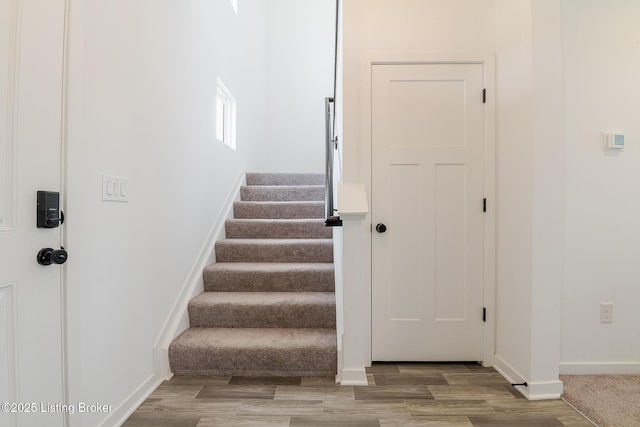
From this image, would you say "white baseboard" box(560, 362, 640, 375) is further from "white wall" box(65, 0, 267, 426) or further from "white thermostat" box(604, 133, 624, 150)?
"white wall" box(65, 0, 267, 426)

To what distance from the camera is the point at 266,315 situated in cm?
227

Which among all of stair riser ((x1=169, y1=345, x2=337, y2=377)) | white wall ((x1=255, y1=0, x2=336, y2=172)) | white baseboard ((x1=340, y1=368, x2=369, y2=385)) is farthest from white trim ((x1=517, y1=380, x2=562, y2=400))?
white wall ((x1=255, y1=0, x2=336, y2=172))

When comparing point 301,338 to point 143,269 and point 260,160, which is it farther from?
point 260,160

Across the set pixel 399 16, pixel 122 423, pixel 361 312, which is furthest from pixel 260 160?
pixel 122 423

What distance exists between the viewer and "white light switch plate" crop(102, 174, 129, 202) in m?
1.48

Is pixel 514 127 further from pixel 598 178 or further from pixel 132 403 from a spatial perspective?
pixel 132 403

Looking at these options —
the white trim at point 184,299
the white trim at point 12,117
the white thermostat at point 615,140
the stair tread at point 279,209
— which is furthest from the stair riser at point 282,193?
the white trim at point 12,117

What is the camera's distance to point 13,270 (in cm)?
105

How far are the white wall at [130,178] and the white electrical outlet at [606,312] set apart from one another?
2789 mm

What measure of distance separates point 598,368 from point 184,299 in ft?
9.09

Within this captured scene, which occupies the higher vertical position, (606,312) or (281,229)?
(281,229)

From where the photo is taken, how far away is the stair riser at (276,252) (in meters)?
2.84

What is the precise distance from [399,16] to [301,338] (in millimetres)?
2244

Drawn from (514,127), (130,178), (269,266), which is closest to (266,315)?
(269,266)
